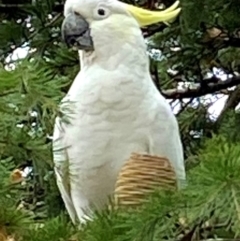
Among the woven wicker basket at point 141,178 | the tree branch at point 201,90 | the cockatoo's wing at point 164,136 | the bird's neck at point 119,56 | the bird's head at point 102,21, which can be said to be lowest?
the tree branch at point 201,90

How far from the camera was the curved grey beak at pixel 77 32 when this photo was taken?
4.72 feet

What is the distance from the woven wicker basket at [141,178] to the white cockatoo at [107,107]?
42 cm

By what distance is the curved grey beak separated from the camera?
4.72 ft

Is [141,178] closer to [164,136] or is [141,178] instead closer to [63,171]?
[63,171]

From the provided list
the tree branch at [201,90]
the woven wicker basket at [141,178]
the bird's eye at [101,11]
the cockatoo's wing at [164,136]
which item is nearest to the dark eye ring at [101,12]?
the bird's eye at [101,11]

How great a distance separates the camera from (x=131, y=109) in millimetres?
1386

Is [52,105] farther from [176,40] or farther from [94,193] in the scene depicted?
[176,40]

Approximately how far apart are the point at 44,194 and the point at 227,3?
0.56 m

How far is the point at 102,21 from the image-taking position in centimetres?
148

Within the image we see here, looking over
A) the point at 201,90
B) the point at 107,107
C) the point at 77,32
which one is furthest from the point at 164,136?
the point at 201,90

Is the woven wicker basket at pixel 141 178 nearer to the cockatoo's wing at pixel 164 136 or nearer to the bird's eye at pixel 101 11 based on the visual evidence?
the cockatoo's wing at pixel 164 136

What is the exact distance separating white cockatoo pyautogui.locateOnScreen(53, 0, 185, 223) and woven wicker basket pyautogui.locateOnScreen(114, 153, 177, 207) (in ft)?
1.37

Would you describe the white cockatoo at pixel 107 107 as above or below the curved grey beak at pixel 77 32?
below

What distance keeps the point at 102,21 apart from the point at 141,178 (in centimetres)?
67
